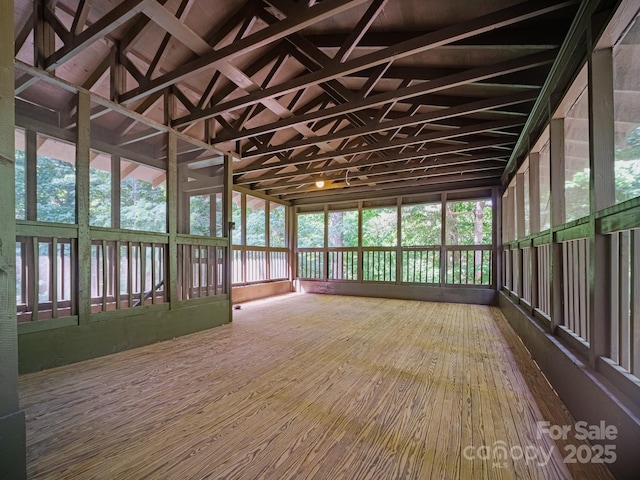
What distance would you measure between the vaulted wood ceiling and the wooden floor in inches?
105

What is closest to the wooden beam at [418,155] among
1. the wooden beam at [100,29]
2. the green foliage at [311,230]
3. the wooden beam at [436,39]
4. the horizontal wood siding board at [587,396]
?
the wooden beam at [436,39]

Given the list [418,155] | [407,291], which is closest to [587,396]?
[418,155]

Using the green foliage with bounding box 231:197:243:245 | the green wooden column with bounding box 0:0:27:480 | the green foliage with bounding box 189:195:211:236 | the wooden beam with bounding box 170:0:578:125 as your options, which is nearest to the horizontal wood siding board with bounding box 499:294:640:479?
the wooden beam with bounding box 170:0:578:125

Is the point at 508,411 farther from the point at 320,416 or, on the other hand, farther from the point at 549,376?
the point at 320,416

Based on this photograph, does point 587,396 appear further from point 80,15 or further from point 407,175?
point 407,175

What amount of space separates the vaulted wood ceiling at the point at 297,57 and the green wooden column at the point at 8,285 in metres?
1.21

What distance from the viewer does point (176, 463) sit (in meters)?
1.29

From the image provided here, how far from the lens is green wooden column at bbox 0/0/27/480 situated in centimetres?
110

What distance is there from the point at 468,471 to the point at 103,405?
7.27ft

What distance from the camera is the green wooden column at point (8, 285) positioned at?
1101 millimetres

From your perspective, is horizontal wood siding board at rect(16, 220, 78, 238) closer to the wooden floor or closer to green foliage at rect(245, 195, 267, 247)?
the wooden floor

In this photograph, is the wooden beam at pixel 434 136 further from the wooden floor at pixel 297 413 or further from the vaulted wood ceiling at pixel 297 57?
the wooden floor at pixel 297 413

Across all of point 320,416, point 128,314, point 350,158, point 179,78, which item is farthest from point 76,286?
point 350,158

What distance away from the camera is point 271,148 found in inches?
180
